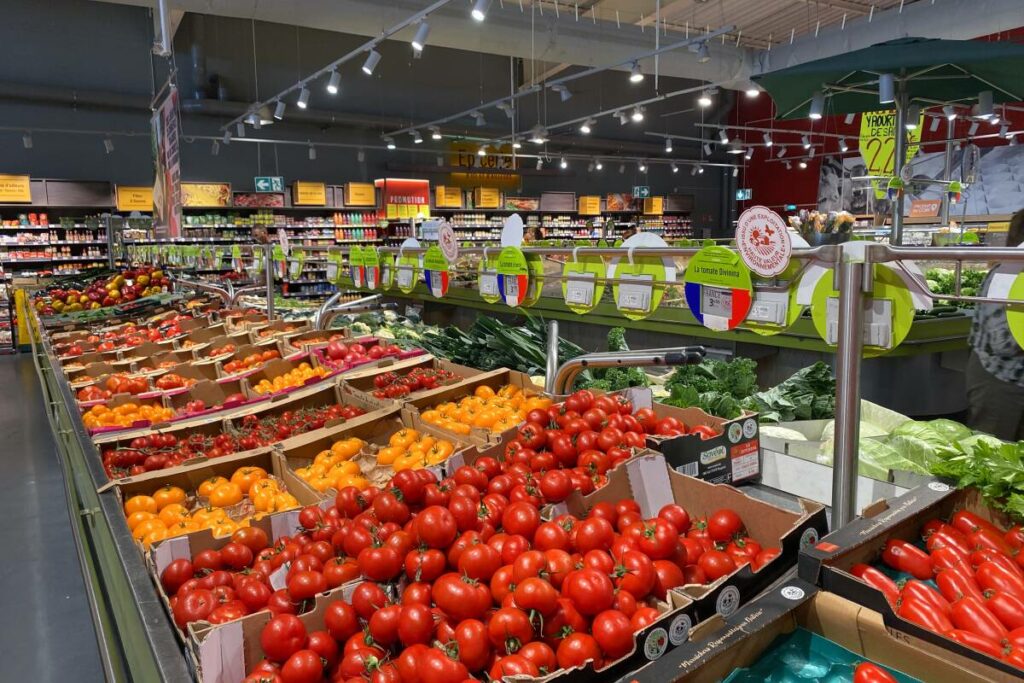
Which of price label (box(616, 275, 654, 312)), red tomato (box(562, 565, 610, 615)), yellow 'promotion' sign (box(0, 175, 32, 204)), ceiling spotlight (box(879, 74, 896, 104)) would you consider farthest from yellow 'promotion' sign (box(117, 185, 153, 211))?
red tomato (box(562, 565, 610, 615))

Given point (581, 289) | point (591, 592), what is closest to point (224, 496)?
point (581, 289)

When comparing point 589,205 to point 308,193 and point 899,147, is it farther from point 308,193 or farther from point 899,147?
point 899,147

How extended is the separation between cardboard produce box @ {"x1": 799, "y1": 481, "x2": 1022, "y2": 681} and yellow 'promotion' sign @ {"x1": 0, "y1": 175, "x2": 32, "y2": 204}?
14.4m

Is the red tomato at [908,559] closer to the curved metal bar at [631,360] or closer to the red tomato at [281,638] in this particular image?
the curved metal bar at [631,360]

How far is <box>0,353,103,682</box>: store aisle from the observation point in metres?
3.01

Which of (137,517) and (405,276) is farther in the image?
(405,276)

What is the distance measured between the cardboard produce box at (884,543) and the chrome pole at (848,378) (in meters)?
0.08

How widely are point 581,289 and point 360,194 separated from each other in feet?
46.2

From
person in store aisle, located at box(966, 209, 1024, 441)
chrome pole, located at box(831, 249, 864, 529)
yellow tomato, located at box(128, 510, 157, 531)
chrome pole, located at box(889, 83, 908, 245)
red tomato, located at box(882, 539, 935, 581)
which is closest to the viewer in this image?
chrome pole, located at box(831, 249, 864, 529)

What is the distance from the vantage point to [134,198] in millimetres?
13242

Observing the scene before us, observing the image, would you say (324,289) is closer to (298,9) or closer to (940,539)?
(298,9)

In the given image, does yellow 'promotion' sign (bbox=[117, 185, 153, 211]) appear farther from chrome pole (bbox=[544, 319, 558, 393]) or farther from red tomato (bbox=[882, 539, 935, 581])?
red tomato (bbox=[882, 539, 935, 581])

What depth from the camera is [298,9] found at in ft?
30.3

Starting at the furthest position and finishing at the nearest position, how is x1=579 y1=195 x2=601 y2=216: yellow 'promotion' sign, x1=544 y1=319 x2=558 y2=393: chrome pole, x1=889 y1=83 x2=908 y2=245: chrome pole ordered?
x1=579 y1=195 x2=601 y2=216: yellow 'promotion' sign → x1=889 y1=83 x2=908 y2=245: chrome pole → x1=544 y1=319 x2=558 y2=393: chrome pole
